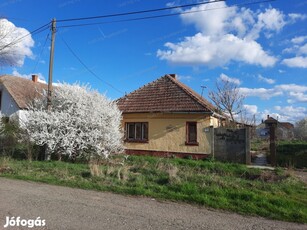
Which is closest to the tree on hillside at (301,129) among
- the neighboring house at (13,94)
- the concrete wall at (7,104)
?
the neighboring house at (13,94)

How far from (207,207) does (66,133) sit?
1026 centimetres

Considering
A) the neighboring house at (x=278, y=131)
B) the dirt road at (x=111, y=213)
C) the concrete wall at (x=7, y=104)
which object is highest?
the concrete wall at (x=7, y=104)

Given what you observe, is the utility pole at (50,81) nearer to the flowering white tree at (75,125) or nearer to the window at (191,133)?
the flowering white tree at (75,125)

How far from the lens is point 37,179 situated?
1118 cm

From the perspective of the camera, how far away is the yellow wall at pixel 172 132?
19.4m

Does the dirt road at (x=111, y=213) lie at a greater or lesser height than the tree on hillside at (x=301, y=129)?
lesser

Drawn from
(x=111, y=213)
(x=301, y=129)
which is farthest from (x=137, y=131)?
(x=301, y=129)

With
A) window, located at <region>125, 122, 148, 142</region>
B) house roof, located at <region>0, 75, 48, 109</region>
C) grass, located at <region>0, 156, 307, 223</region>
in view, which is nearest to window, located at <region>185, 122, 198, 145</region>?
window, located at <region>125, 122, 148, 142</region>

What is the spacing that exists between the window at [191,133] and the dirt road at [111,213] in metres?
11.4

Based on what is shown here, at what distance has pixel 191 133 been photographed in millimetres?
20109

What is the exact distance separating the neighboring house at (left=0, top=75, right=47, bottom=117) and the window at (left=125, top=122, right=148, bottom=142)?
12008mm

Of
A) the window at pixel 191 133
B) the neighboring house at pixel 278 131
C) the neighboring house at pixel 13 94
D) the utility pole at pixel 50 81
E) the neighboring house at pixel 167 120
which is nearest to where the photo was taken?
the utility pole at pixel 50 81

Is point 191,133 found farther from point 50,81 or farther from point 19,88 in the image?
point 19,88

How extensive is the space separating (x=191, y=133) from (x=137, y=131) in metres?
4.17
